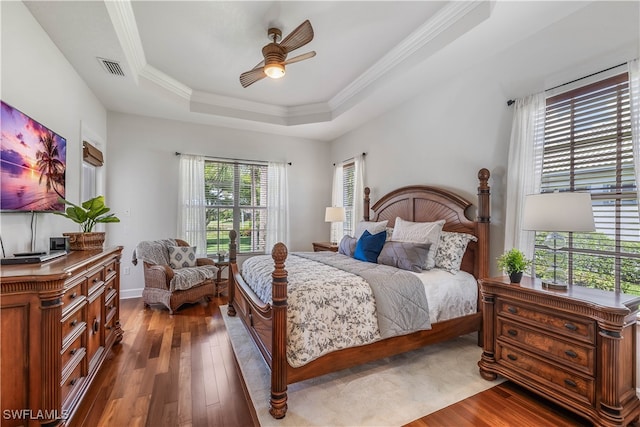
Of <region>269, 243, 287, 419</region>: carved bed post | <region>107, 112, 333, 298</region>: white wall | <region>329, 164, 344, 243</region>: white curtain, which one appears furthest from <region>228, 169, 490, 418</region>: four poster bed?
<region>107, 112, 333, 298</region>: white wall

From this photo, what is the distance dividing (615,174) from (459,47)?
5.53 feet

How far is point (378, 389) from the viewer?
209 cm

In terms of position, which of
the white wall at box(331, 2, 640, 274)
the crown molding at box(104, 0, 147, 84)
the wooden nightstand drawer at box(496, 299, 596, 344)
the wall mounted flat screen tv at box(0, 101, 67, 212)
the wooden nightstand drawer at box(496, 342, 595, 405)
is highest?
the crown molding at box(104, 0, 147, 84)

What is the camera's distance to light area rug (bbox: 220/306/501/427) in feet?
5.93

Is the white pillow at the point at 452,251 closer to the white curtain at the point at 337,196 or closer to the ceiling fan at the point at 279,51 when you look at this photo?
A: the ceiling fan at the point at 279,51

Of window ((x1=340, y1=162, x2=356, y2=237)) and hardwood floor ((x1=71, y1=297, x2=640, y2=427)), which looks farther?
window ((x1=340, y1=162, x2=356, y2=237))

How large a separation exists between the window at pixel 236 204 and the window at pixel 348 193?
157cm

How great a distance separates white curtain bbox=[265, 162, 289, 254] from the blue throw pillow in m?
2.48

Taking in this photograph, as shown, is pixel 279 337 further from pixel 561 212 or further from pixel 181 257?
pixel 181 257

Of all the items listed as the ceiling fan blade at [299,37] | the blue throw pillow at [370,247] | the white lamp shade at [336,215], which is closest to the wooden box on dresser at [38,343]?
the ceiling fan blade at [299,37]

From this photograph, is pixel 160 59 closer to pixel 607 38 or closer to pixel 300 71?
pixel 300 71

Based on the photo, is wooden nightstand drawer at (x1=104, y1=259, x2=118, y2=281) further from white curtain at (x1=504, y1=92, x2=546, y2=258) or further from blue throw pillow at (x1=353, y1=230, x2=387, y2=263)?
white curtain at (x1=504, y1=92, x2=546, y2=258)

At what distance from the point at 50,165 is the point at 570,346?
4234 mm

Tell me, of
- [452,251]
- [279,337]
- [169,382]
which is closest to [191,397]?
[169,382]
